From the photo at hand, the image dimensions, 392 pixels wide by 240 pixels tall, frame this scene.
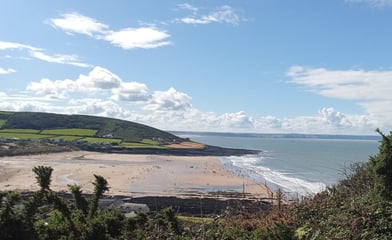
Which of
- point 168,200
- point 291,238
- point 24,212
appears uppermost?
point 24,212

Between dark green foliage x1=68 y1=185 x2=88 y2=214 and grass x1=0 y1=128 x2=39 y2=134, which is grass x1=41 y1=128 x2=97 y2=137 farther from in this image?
dark green foliage x1=68 y1=185 x2=88 y2=214

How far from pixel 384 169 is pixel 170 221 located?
566cm

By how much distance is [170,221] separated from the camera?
6.95 meters

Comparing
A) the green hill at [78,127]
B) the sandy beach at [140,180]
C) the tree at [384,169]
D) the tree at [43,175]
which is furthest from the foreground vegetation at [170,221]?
the green hill at [78,127]

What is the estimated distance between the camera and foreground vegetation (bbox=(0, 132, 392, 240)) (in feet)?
18.2

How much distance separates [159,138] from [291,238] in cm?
12995

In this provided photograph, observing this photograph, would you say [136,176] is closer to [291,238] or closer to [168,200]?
[168,200]

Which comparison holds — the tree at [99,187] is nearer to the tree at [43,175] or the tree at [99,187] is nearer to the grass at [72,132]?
the tree at [43,175]

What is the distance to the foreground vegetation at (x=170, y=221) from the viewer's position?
5.56 meters

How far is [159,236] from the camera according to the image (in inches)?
243

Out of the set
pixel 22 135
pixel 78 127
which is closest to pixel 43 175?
pixel 22 135

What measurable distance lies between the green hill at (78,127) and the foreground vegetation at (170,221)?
372 feet

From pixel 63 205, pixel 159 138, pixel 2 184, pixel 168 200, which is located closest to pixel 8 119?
pixel 159 138

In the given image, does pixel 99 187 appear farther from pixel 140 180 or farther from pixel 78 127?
pixel 78 127
